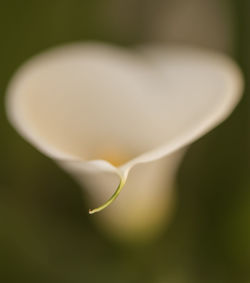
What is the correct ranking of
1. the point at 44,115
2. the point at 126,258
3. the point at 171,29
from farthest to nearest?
the point at 171,29
the point at 126,258
the point at 44,115

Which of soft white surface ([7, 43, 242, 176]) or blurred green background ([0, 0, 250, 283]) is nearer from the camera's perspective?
soft white surface ([7, 43, 242, 176])

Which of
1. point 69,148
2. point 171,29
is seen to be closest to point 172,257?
point 69,148

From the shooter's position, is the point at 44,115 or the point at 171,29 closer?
the point at 44,115

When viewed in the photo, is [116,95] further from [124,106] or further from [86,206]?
[86,206]

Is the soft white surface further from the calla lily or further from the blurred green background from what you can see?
the blurred green background

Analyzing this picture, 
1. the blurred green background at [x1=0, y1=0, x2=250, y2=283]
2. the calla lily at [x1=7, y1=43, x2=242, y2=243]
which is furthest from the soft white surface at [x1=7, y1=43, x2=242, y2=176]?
the blurred green background at [x1=0, y1=0, x2=250, y2=283]

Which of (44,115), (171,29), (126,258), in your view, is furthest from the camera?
(171,29)

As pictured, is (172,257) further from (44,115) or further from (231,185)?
(44,115)
